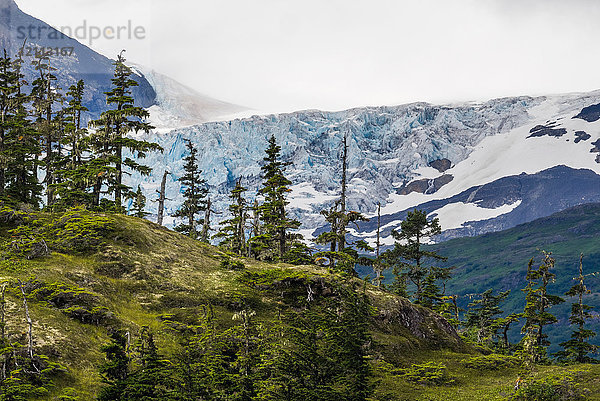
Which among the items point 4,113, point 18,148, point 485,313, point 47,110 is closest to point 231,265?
point 18,148

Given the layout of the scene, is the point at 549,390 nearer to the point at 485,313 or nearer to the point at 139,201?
the point at 139,201

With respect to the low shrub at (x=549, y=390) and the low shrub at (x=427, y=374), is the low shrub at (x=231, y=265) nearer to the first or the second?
the low shrub at (x=427, y=374)

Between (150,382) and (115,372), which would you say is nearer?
(150,382)

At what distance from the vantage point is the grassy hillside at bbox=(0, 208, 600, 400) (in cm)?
2022

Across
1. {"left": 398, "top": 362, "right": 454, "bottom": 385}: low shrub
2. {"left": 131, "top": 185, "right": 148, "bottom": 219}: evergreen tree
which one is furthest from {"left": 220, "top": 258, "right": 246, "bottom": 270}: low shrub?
{"left": 398, "top": 362, "right": 454, "bottom": 385}: low shrub

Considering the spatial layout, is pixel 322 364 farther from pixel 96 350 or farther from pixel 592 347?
pixel 592 347

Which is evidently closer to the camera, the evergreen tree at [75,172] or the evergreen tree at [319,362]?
the evergreen tree at [319,362]

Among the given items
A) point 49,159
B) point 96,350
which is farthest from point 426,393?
point 49,159

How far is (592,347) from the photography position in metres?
45.7

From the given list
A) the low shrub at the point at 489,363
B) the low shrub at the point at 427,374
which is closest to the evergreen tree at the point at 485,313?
the low shrub at the point at 489,363

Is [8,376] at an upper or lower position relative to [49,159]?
lower

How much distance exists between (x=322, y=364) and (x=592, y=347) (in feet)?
134

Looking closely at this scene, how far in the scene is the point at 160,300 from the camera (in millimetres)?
27156

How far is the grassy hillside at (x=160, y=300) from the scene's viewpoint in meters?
20.2
